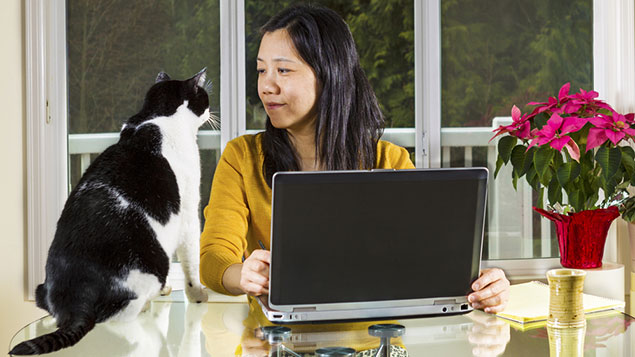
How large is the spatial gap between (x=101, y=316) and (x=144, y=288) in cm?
13

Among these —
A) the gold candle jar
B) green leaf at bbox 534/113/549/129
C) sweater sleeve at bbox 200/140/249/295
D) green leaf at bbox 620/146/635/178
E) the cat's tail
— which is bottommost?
the cat's tail

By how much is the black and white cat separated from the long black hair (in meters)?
0.31

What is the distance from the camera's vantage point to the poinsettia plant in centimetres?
189

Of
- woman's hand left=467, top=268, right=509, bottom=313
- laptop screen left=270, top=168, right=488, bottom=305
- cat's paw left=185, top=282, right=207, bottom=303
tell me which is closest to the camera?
laptop screen left=270, top=168, right=488, bottom=305

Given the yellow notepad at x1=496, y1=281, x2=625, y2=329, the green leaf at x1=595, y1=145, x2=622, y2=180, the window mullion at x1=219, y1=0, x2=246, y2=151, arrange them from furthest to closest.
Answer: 1. the window mullion at x1=219, y1=0, x2=246, y2=151
2. the green leaf at x1=595, y1=145, x2=622, y2=180
3. the yellow notepad at x1=496, y1=281, x2=625, y2=329

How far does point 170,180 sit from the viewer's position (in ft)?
5.68

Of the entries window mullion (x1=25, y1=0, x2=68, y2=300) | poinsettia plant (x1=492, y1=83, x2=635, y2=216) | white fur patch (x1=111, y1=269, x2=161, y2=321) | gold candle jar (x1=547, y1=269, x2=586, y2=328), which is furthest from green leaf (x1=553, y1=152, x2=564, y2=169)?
window mullion (x1=25, y1=0, x2=68, y2=300)

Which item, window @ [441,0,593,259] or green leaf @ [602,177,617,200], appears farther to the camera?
window @ [441,0,593,259]

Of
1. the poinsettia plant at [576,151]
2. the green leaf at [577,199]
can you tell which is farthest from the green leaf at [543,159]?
the green leaf at [577,199]

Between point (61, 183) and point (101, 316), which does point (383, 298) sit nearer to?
point (101, 316)

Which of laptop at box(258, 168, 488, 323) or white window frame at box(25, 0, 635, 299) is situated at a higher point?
white window frame at box(25, 0, 635, 299)

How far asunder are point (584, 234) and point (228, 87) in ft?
4.10

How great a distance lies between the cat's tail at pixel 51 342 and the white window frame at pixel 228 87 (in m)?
1.04

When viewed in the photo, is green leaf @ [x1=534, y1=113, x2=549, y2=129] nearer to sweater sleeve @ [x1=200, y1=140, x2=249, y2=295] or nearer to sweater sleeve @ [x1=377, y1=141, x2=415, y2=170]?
sweater sleeve @ [x1=377, y1=141, x2=415, y2=170]
